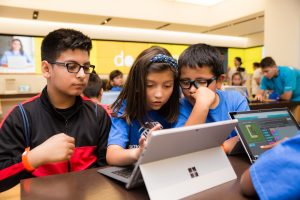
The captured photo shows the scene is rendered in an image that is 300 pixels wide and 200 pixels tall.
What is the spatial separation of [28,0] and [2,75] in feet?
6.85

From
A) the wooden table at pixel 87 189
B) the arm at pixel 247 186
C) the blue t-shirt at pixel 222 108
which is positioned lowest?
the wooden table at pixel 87 189

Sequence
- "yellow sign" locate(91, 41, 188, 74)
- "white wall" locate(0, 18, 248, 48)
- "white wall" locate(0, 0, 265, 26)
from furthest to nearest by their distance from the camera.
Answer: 1. "yellow sign" locate(91, 41, 188, 74)
2. "white wall" locate(0, 18, 248, 48)
3. "white wall" locate(0, 0, 265, 26)

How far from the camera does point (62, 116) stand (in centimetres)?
126

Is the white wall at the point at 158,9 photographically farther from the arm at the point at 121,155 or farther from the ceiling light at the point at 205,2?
the arm at the point at 121,155

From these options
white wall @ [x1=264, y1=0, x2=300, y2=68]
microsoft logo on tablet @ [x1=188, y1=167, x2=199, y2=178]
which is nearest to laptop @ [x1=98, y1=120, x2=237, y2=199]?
microsoft logo on tablet @ [x1=188, y1=167, x2=199, y2=178]

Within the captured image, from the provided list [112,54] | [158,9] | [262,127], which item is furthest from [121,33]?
[262,127]

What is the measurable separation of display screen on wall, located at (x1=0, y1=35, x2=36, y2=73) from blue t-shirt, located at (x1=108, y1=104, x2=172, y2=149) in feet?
19.5

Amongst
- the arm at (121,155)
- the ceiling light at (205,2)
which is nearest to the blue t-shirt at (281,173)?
the arm at (121,155)

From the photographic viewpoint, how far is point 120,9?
577 centimetres

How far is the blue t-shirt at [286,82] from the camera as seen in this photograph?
421 centimetres

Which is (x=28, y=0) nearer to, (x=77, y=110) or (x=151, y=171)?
(x=77, y=110)

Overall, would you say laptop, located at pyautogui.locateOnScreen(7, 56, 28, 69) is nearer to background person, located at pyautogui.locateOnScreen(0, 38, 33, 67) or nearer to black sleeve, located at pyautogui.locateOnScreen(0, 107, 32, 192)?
background person, located at pyautogui.locateOnScreen(0, 38, 33, 67)

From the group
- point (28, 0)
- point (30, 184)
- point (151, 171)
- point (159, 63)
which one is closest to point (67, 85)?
point (159, 63)

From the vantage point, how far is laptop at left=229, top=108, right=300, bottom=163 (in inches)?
39.1
